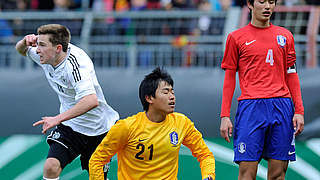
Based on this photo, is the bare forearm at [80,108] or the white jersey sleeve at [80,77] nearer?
the bare forearm at [80,108]

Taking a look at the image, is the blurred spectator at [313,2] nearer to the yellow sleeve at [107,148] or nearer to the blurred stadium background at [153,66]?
the blurred stadium background at [153,66]

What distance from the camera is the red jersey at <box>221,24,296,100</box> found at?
452cm

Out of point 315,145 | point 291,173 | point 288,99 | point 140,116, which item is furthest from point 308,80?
point 140,116

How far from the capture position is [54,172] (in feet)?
15.6

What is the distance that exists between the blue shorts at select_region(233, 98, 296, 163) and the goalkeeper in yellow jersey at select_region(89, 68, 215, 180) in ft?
0.93

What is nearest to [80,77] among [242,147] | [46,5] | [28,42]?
[28,42]

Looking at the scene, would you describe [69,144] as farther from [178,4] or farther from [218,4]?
[218,4]

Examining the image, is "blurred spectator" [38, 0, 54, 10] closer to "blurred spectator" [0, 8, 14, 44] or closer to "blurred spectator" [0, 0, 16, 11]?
"blurred spectator" [0, 0, 16, 11]

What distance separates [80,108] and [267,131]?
145 cm

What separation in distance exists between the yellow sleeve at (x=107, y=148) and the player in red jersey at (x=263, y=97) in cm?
77

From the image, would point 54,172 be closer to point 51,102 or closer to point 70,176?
point 70,176

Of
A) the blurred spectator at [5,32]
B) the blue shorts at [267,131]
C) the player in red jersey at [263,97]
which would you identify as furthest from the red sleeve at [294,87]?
the blurred spectator at [5,32]

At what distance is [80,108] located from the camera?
4.52m

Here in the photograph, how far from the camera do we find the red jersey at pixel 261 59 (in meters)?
4.52
